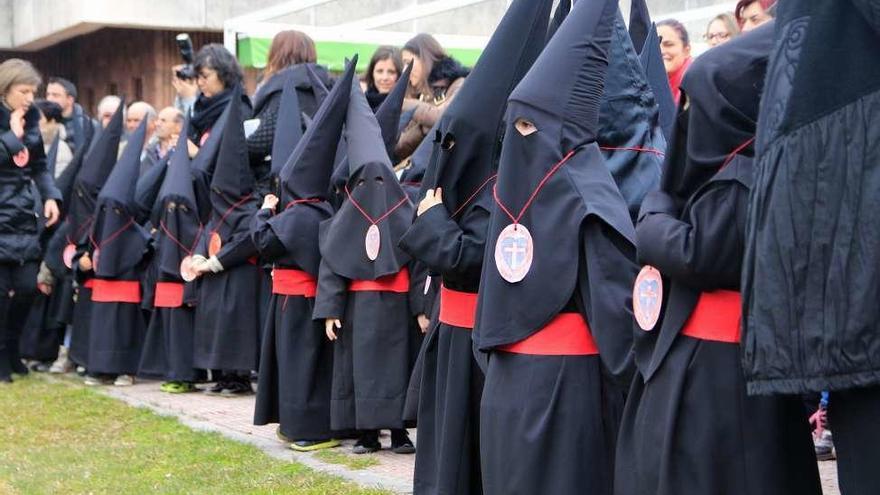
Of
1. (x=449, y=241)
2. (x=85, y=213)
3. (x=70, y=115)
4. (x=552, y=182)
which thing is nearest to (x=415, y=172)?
(x=449, y=241)

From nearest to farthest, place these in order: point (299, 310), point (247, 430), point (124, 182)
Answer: point (299, 310) < point (247, 430) < point (124, 182)

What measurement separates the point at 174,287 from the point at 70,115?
163 inches

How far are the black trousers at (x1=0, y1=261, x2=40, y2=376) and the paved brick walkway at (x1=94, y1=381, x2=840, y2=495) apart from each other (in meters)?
1.03

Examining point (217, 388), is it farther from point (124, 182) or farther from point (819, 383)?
point (819, 383)

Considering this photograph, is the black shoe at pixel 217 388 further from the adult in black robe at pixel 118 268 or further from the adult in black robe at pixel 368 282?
the adult in black robe at pixel 368 282

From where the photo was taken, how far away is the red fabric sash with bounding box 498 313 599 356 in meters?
4.64

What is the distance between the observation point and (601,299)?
4.49 m

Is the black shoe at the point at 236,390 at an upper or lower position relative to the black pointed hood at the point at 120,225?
lower

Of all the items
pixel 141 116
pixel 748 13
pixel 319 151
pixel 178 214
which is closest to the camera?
pixel 748 13

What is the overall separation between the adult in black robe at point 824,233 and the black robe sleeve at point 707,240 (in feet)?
2.47

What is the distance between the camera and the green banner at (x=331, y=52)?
12398 millimetres

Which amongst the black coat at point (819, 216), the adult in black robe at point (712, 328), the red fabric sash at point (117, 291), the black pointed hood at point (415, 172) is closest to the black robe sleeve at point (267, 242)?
the black pointed hood at point (415, 172)

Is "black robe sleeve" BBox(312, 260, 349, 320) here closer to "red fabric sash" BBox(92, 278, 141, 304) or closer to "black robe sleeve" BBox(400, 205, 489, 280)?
"black robe sleeve" BBox(400, 205, 489, 280)

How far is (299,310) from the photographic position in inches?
324
